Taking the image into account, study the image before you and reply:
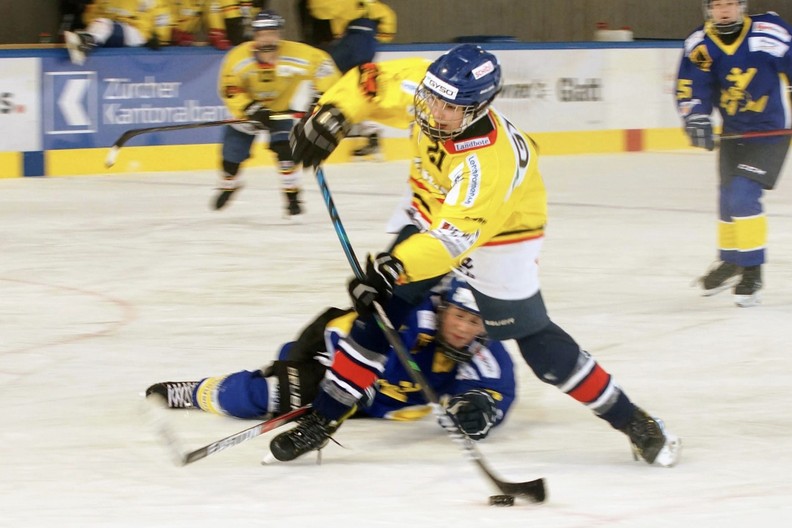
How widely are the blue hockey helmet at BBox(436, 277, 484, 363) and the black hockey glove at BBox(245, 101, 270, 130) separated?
3.95 m

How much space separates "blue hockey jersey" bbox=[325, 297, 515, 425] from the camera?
3.69 m

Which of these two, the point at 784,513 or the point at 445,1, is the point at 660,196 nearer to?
the point at 445,1

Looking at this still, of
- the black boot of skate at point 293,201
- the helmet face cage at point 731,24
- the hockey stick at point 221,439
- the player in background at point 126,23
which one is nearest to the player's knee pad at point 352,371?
the hockey stick at point 221,439

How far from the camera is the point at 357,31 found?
1045 cm

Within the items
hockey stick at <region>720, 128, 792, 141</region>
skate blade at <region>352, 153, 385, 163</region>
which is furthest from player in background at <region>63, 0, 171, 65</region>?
hockey stick at <region>720, 128, 792, 141</region>

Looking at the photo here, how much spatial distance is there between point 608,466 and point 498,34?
11575 millimetres

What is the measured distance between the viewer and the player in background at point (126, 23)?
9719mm

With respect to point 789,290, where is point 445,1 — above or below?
below

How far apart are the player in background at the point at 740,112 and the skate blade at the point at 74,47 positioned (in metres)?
4.92

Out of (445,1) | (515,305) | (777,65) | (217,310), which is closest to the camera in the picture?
(515,305)

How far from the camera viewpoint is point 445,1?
14.1m

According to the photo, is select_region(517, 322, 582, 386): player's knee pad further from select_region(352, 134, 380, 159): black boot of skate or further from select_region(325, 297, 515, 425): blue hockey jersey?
select_region(352, 134, 380, 159): black boot of skate

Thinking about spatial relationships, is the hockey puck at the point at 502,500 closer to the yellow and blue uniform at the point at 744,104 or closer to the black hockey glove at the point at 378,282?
the black hockey glove at the point at 378,282

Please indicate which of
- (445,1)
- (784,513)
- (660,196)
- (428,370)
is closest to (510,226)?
(428,370)
